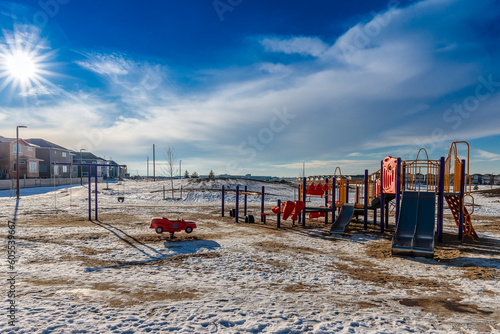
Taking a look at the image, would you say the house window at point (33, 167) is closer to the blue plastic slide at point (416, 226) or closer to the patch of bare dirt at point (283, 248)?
the patch of bare dirt at point (283, 248)

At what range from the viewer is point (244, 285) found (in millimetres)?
6441

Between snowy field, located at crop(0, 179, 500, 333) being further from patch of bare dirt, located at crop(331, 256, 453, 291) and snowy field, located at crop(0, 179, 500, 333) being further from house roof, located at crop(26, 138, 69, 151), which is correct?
house roof, located at crop(26, 138, 69, 151)

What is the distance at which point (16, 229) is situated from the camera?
13164 millimetres

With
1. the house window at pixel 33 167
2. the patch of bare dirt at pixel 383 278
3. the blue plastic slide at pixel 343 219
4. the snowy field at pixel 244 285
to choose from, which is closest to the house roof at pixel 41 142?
the house window at pixel 33 167

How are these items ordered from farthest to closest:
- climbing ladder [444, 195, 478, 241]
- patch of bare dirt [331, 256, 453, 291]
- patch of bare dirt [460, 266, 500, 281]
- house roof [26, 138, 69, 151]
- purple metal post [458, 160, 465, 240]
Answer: house roof [26, 138, 69, 151], climbing ladder [444, 195, 478, 241], purple metal post [458, 160, 465, 240], patch of bare dirt [460, 266, 500, 281], patch of bare dirt [331, 256, 453, 291]

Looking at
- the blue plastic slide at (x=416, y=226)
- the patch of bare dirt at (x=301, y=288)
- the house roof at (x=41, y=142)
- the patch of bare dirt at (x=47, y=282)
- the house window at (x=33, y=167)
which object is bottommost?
the patch of bare dirt at (x=301, y=288)

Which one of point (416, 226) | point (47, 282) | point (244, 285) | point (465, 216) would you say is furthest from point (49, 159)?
point (465, 216)

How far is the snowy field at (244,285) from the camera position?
181 inches

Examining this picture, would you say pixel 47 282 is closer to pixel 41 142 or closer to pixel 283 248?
pixel 283 248

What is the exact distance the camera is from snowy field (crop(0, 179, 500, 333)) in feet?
15.0

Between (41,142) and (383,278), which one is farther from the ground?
(41,142)

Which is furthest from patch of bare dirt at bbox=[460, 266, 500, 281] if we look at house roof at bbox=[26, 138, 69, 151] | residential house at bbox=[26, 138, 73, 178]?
house roof at bbox=[26, 138, 69, 151]

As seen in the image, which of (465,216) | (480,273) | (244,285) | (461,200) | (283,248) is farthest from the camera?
(465,216)

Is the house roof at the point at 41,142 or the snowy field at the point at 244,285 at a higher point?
the house roof at the point at 41,142
